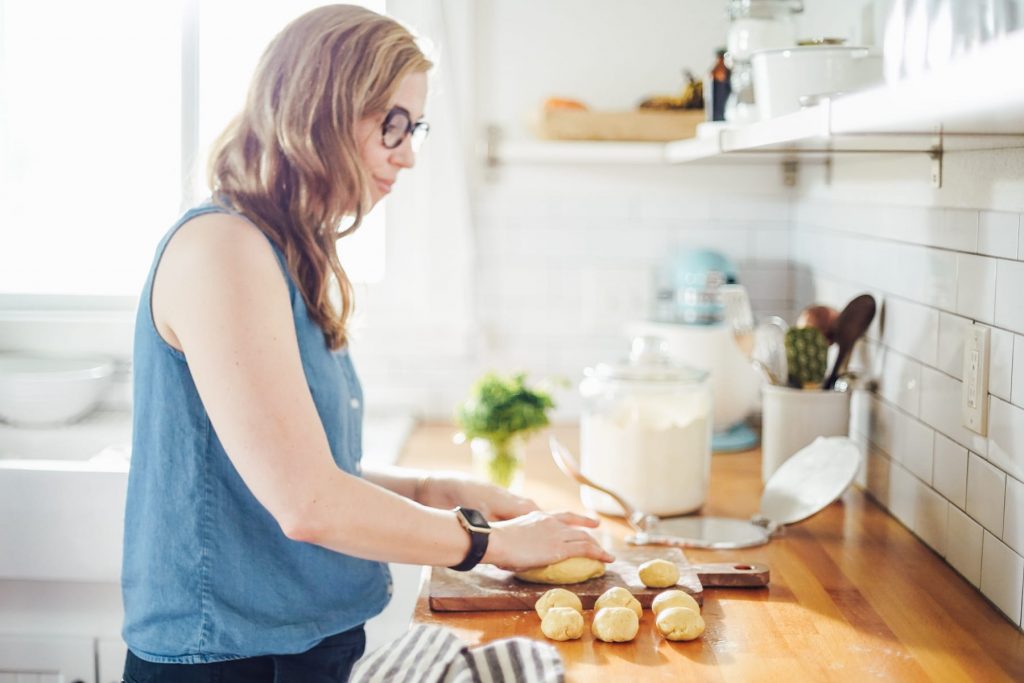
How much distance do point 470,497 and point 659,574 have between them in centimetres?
32

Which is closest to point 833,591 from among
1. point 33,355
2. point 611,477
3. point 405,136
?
point 611,477

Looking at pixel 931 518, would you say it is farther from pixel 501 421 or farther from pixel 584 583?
pixel 501 421

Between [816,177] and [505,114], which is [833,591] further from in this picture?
[505,114]

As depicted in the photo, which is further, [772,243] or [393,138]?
[772,243]

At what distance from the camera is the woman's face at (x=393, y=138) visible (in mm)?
1352

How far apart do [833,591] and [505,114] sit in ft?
4.71

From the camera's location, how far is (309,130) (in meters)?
1.28

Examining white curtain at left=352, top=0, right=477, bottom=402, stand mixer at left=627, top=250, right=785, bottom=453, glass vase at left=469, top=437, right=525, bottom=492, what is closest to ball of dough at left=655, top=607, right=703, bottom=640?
glass vase at left=469, top=437, right=525, bottom=492

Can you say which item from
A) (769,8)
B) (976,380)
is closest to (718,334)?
(769,8)

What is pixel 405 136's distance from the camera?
4.58ft

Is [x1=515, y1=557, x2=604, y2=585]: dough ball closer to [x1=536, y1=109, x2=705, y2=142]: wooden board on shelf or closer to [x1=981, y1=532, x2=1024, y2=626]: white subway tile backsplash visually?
[x1=981, y1=532, x2=1024, y2=626]: white subway tile backsplash

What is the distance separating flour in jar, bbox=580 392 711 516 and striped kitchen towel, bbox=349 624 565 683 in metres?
0.57

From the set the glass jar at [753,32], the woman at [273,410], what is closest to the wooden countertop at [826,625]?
the woman at [273,410]

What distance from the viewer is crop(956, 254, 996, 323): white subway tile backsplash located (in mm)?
1394
